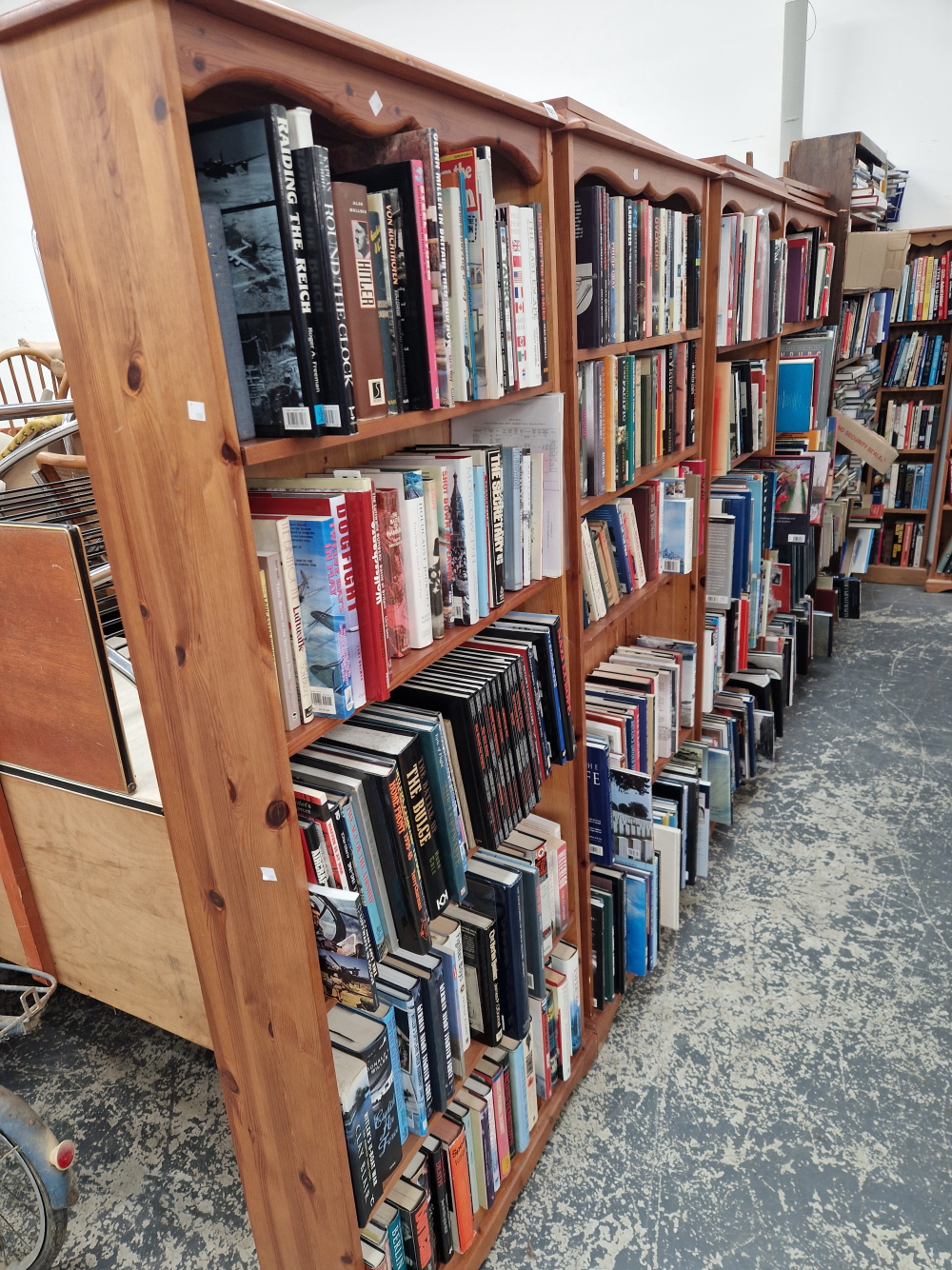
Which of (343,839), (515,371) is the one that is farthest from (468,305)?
(343,839)

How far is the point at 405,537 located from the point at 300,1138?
821mm

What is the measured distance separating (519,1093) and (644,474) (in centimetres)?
131

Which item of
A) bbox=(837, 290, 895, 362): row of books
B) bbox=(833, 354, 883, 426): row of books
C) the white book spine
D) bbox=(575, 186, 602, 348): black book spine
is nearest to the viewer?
the white book spine

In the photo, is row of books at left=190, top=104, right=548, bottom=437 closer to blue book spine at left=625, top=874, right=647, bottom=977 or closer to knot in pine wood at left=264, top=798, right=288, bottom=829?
knot in pine wood at left=264, top=798, right=288, bottom=829

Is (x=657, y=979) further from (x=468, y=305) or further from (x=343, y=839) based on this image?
(x=468, y=305)

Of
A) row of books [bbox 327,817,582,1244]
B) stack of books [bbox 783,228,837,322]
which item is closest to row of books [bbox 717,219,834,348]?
stack of books [bbox 783,228,837,322]

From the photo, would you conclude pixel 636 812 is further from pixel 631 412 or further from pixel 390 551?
pixel 390 551

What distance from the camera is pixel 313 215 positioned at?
82 cm

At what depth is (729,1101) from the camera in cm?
170

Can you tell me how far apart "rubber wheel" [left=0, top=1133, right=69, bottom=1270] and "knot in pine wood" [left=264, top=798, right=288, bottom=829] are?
88 cm

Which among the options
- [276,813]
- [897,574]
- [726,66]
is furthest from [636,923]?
[726,66]

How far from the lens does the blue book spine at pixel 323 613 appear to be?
0.92 meters

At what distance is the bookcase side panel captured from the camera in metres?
0.75

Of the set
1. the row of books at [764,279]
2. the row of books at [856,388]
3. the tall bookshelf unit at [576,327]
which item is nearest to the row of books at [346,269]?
the tall bookshelf unit at [576,327]
